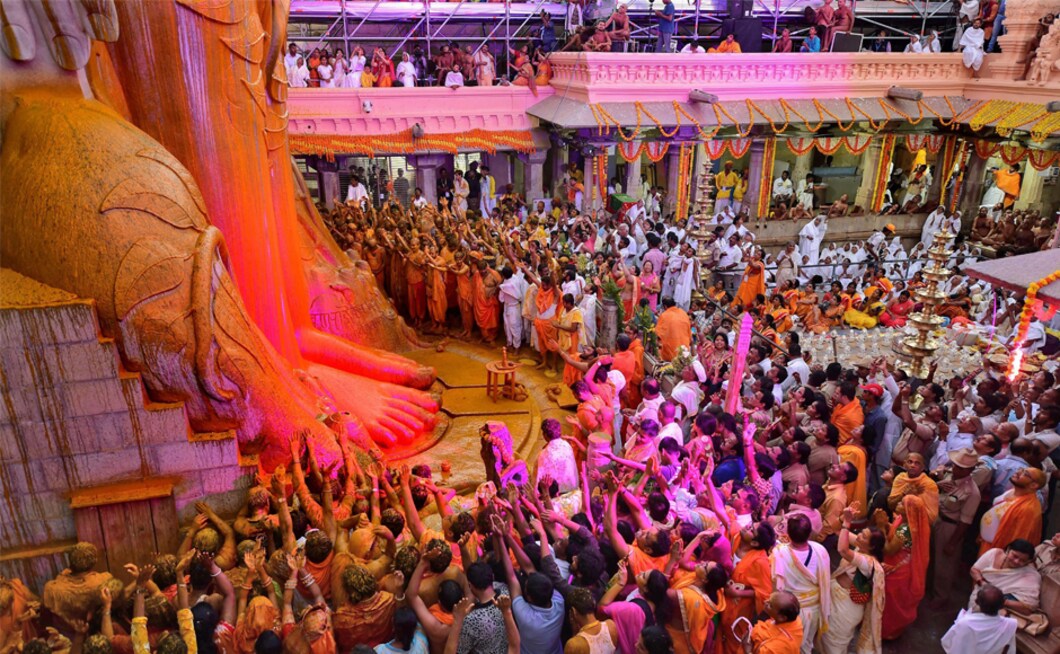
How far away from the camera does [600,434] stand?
19.8ft

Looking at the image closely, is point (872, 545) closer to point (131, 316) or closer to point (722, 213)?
point (131, 316)

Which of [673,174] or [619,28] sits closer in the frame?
[619,28]

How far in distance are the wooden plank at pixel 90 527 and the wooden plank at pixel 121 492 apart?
62 mm

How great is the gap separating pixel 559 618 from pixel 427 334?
6.43 meters

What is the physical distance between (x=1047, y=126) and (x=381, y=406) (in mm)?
13675

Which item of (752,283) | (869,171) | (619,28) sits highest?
(619,28)

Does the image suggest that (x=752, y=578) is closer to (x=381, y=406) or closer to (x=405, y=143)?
(x=381, y=406)

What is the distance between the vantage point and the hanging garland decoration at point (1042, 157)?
1496 cm

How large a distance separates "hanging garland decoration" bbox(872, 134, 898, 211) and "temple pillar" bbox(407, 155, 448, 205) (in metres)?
9.81

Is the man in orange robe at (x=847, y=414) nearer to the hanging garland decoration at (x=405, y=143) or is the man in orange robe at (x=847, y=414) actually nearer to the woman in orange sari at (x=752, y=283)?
the woman in orange sari at (x=752, y=283)

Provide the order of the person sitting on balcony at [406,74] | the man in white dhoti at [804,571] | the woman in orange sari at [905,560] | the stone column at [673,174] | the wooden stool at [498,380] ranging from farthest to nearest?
the stone column at [673,174]
the person sitting on balcony at [406,74]
the wooden stool at [498,380]
the woman in orange sari at [905,560]
the man in white dhoti at [804,571]

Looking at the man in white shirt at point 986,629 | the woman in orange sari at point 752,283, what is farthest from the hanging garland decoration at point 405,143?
the man in white shirt at point 986,629

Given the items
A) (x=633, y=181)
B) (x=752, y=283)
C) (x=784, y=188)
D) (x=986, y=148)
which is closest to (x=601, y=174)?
(x=633, y=181)

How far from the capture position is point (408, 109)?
15391 mm
